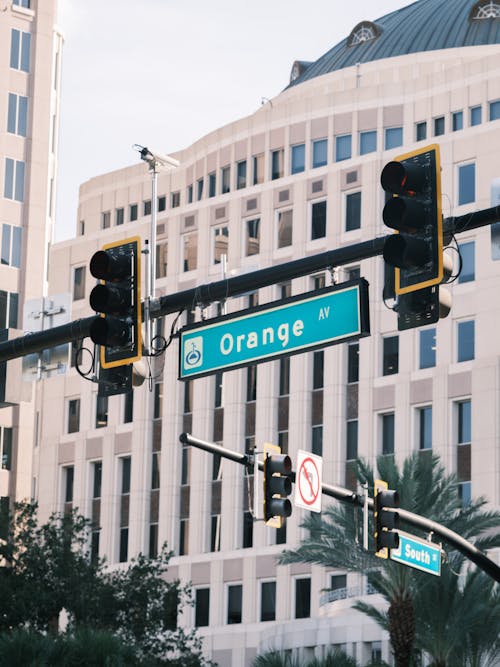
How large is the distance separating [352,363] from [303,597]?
10470mm

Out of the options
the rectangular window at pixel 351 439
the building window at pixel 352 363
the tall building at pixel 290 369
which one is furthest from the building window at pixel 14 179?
the rectangular window at pixel 351 439

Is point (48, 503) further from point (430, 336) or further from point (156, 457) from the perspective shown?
point (430, 336)

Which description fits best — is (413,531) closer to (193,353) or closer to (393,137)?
(193,353)

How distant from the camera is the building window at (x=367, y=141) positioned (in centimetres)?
7656

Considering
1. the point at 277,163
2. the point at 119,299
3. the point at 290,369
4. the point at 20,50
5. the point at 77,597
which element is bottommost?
the point at 119,299

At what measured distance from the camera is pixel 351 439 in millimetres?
73250

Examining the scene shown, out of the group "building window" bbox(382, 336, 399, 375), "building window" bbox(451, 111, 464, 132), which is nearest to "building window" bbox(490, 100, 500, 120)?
"building window" bbox(451, 111, 464, 132)

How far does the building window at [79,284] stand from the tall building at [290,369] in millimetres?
101

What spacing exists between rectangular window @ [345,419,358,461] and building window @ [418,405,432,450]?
3520 millimetres

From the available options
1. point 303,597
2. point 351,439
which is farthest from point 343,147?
point 303,597

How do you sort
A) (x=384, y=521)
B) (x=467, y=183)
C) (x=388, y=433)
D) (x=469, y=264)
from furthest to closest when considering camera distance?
(x=388, y=433) < (x=467, y=183) < (x=469, y=264) < (x=384, y=521)

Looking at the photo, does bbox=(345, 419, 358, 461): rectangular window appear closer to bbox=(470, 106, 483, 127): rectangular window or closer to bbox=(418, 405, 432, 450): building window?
bbox=(418, 405, 432, 450): building window

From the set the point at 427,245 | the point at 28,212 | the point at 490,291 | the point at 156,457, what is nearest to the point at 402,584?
the point at 490,291

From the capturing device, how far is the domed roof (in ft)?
288
